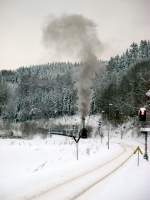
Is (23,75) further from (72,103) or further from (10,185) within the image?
(10,185)

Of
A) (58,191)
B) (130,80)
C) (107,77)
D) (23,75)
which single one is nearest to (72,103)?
(107,77)

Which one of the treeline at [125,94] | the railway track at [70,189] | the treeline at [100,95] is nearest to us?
the railway track at [70,189]

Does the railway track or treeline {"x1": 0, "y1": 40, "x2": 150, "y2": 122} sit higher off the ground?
treeline {"x1": 0, "y1": 40, "x2": 150, "y2": 122}

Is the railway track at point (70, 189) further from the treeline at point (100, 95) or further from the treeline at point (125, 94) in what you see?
the treeline at point (100, 95)

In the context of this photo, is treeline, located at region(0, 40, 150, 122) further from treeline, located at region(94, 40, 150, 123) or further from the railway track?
the railway track

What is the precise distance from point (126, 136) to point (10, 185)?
7721 centimetres

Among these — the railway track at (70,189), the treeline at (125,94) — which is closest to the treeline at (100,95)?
the treeline at (125,94)

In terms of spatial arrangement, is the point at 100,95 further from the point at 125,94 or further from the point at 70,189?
the point at 70,189

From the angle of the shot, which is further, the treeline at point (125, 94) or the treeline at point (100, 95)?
the treeline at point (100, 95)

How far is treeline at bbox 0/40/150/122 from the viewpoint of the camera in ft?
317

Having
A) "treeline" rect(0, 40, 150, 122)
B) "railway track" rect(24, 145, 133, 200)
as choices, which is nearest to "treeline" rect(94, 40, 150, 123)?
"treeline" rect(0, 40, 150, 122)

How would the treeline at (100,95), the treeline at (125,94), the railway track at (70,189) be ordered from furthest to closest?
1. the treeline at (100,95)
2. the treeline at (125,94)
3. the railway track at (70,189)

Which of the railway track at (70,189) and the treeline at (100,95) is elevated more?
the treeline at (100,95)

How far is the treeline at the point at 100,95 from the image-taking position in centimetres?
9656
